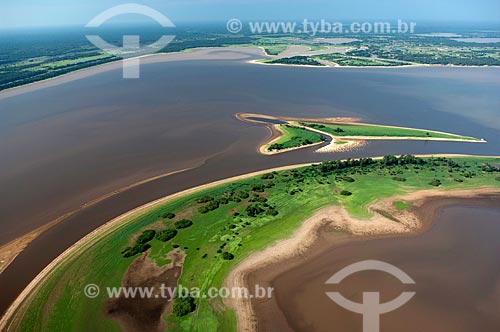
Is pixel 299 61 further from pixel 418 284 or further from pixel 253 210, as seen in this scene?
pixel 418 284

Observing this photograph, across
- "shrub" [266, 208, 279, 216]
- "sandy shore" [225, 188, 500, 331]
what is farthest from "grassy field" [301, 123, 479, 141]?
"shrub" [266, 208, 279, 216]

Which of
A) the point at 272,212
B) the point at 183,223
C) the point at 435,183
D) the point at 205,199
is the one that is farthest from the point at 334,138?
the point at 183,223

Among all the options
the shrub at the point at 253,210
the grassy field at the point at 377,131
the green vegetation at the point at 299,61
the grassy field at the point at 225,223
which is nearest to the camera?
the grassy field at the point at 225,223

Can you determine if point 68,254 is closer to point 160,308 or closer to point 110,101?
point 160,308

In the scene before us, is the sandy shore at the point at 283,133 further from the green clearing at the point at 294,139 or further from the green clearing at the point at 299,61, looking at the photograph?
the green clearing at the point at 299,61

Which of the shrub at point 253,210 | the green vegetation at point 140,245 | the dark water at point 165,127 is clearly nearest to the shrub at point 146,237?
the green vegetation at point 140,245
